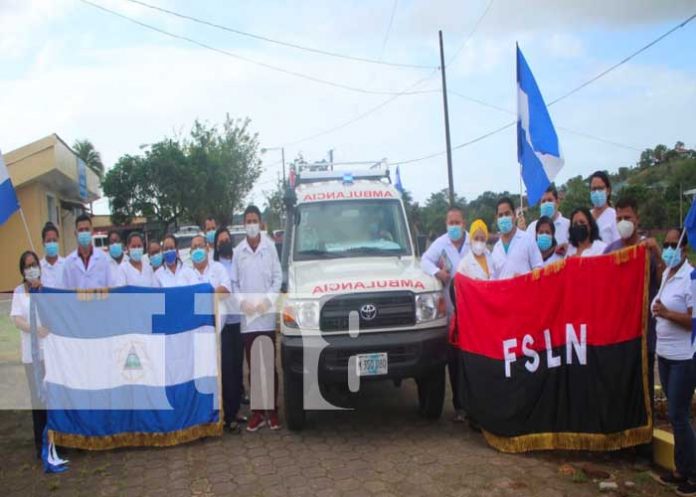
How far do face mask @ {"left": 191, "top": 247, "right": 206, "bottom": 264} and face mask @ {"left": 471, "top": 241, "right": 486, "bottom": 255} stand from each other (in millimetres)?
2698

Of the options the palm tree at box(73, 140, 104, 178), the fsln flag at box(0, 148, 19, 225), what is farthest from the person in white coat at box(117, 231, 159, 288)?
the palm tree at box(73, 140, 104, 178)

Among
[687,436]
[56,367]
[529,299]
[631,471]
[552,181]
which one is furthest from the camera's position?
[552,181]

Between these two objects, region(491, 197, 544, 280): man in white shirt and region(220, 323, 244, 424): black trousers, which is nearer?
region(491, 197, 544, 280): man in white shirt

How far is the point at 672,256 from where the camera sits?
14.5 ft

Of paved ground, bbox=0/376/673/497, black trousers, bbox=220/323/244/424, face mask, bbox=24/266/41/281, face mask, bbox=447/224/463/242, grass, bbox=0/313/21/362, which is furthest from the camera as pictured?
grass, bbox=0/313/21/362

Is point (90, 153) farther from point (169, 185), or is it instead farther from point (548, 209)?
point (548, 209)

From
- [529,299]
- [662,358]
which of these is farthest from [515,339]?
[662,358]

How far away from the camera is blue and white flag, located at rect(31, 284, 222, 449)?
5.64m

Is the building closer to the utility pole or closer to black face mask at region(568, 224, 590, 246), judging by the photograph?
the utility pole

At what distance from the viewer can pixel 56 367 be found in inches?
222

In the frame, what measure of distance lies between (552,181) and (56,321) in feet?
17.2

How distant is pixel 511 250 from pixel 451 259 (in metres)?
0.65

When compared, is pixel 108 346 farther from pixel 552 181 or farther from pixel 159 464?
pixel 552 181

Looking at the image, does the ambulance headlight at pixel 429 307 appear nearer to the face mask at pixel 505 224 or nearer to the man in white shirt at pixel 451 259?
the man in white shirt at pixel 451 259
